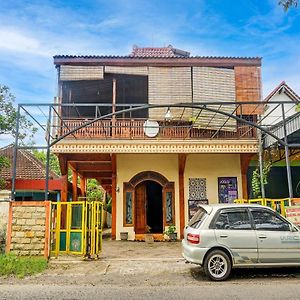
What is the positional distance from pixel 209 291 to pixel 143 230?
937 centimetres

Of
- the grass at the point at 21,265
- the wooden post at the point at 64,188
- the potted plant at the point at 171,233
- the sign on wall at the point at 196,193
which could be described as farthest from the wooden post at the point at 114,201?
the grass at the point at 21,265

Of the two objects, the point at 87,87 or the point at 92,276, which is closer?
the point at 92,276

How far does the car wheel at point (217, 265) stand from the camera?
699 centimetres

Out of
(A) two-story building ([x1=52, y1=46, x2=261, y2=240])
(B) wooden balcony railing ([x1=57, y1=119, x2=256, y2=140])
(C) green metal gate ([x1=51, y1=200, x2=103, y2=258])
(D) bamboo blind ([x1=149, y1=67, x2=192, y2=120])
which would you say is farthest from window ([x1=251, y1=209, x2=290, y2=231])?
(D) bamboo blind ([x1=149, y1=67, x2=192, y2=120])

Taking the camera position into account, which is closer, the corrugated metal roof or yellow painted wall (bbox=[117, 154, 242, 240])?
the corrugated metal roof

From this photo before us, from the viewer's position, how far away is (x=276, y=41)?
28.9ft

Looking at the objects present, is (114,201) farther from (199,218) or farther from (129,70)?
(199,218)

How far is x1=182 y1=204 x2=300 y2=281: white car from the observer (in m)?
7.02

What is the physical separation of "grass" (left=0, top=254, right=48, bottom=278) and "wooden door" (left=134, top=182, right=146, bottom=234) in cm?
668

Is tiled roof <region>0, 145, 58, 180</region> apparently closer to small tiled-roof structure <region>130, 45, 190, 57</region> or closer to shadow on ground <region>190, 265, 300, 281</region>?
small tiled-roof structure <region>130, 45, 190, 57</region>

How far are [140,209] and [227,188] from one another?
3960mm

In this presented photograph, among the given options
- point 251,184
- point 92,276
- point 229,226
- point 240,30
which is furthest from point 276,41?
point 251,184

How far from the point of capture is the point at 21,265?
8.18 m

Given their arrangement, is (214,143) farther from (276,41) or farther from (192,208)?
(276,41)
